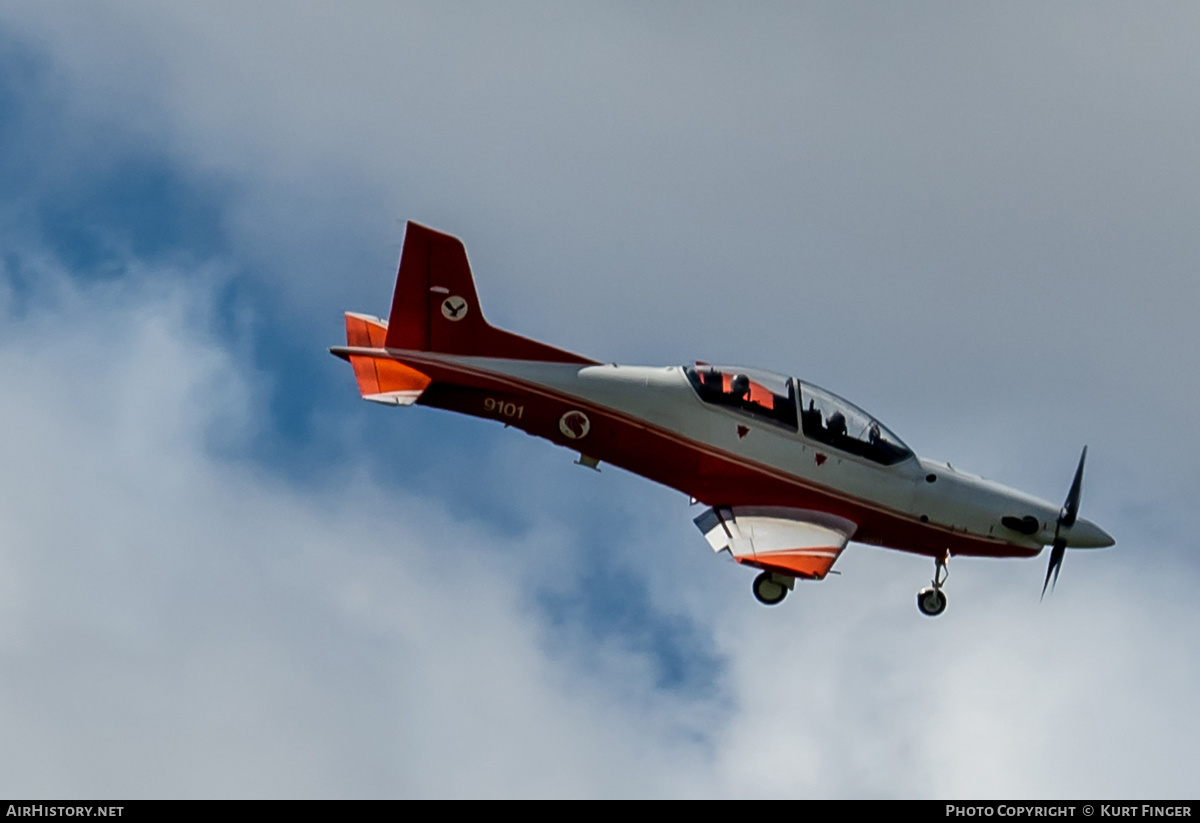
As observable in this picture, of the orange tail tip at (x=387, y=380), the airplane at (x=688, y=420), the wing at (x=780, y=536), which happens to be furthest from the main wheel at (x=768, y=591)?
the orange tail tip at (x=387, y=380)

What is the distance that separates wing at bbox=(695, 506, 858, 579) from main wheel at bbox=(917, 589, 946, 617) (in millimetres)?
1920

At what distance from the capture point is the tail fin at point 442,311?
2711 cm

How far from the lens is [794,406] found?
2773 centimetres

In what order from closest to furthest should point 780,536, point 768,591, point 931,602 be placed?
point 768,591, point 780,536, point 931,602

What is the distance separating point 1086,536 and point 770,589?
6.58m

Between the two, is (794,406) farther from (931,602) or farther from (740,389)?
(931,602)

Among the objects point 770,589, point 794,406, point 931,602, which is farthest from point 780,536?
point 931,602

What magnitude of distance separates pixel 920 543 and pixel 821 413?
3216 mm

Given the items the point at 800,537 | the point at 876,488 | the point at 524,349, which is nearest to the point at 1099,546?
the point at 876,488

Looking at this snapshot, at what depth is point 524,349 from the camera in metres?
27.5

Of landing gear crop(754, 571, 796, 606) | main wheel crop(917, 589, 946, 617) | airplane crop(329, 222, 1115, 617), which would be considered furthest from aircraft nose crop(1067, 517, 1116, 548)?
landing gear crop(754, 571, 796, 606)

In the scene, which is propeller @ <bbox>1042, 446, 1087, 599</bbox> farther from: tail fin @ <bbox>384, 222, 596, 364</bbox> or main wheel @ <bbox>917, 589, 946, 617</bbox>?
tail fin @ <bbox>384, 222, 596, 364</bbox>

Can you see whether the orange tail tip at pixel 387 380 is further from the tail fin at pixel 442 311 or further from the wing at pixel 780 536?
the wing at pixel 780 536
